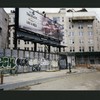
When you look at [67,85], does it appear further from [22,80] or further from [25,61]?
[25,61]

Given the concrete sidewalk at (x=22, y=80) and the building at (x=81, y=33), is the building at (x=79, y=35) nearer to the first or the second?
the building at (x=81, y=33)

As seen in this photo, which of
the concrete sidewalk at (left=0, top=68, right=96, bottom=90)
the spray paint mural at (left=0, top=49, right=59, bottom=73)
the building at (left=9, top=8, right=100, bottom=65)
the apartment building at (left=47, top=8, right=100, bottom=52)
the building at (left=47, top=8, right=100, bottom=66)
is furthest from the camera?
the apartment building at (left=47, top=8, right=100, bottom=52)

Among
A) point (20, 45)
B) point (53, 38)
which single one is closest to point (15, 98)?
point (53, 38)

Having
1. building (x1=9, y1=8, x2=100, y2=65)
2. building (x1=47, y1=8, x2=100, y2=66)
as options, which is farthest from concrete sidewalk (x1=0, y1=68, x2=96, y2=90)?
building (x1=47, y1=8, x2=100, y2=66)

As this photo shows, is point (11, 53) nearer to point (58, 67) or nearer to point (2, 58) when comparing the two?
point (2, 58)

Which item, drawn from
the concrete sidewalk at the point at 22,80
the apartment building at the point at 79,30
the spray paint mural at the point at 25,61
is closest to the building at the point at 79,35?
the apartment building at the point at 79,30

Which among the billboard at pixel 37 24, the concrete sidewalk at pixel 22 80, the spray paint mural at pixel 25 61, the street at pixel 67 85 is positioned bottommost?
the street at pixel 67 85

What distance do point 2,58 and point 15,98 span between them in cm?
1927

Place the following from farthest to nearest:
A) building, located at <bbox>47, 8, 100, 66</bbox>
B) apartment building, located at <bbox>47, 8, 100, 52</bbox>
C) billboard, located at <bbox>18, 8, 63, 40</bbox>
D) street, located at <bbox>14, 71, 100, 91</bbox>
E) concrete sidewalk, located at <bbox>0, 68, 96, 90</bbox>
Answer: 1. apartment building, located at <bbox>47, 8, 100, 52</bbox>
2. building, located at <bbox>47, 8, 100, 66</bbox>
3. billboard, located at <bbox>18, 8, 63, 40</bbox>
4. concrete sidewalk, located at <bbox>0, 68, 96, 90</bbox>
5. street, located at <bbox>14, 71, 100, 91</bbox>

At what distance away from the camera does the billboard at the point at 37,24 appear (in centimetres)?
3622

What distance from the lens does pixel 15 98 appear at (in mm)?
11594

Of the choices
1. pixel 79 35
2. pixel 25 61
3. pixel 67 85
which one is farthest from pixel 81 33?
pixel 67 85

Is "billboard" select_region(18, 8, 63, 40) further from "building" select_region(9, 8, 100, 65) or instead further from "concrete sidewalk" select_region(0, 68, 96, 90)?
"building" select_region(9, 8, 100, 65)

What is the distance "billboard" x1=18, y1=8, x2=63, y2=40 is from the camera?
36.2 m
